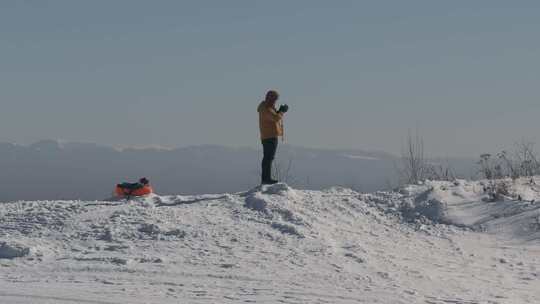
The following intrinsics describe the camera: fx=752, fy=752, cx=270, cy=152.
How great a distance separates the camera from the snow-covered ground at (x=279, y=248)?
24.6 ft

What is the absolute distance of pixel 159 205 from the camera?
438 inches

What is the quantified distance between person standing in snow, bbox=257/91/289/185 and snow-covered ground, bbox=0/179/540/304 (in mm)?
1022

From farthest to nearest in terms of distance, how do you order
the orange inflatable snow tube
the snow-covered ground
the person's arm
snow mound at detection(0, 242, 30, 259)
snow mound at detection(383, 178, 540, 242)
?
the person's arm, the orange inflatable snow tube, snow mound at detection(383, 178, 540, 242), snow mound at detection(0, 242, 30, 259), the snow-covered ground

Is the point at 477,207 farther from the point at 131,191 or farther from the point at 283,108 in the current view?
the point at 131,191

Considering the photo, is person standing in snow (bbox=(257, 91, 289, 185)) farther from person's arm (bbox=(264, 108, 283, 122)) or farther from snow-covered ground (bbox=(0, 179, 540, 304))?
snow-covered ground (bbox=(0, 179, 540, 304))

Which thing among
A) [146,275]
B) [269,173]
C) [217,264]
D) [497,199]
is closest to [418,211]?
[497,199]

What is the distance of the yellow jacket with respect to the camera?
488 inches

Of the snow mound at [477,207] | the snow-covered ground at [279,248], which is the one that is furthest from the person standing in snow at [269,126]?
the snow mound at [477,207]

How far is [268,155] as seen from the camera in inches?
493

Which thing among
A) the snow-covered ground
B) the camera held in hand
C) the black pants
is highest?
the camera held in hand

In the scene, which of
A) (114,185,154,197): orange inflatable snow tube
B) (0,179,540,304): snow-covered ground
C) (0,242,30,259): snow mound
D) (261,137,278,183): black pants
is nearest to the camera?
(0,179,540,304): snow-covered ground

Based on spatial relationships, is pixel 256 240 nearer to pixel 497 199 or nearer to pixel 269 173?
pixel 269 173

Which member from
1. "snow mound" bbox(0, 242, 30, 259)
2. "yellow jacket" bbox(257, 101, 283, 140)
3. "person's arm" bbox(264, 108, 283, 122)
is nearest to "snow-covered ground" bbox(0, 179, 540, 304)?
"snow mound" bbox(0, 242, 30, 259)

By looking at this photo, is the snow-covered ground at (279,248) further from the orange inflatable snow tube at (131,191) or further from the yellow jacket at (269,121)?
the yellow jacket at (269,121)
